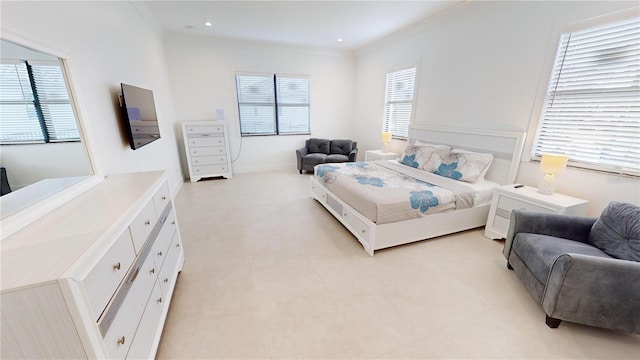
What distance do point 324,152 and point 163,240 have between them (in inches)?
170

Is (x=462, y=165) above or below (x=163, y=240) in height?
above

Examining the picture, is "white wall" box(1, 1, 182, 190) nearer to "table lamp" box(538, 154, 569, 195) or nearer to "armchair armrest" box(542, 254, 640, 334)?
"armchair armrest" box(542, 254, 640, 334)

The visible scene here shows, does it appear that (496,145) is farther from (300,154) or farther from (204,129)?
(204,129)

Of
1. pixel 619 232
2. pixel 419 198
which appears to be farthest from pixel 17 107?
pixel 619 232

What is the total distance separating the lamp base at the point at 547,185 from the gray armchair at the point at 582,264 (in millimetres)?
500

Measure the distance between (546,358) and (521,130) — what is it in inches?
92.1

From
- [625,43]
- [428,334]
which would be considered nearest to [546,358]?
[428,334]

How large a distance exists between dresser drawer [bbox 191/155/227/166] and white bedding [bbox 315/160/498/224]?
8.50 ft

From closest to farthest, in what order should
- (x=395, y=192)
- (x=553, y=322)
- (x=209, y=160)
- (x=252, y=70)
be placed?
(x=553, y=322) → (x=395, y=192) → (x=209, y=160) → (x=252, y=70)

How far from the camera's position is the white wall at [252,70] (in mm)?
4801

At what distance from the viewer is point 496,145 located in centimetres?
304

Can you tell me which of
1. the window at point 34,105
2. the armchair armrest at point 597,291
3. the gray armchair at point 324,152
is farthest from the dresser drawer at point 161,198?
the gray armchair at point 324,152

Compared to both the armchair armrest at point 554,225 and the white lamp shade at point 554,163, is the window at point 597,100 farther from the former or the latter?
the armchair armrest at point 554,225

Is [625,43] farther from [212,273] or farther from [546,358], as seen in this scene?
[212,273]
